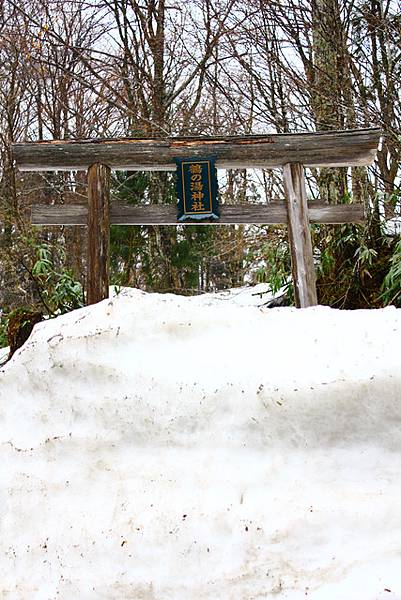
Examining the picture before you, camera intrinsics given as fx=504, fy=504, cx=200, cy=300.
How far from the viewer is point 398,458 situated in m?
2.10

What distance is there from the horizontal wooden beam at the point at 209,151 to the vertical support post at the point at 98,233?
162mm

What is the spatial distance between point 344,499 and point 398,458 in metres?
0.32

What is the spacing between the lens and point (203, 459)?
7.18ft


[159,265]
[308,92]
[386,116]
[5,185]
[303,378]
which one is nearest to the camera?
[303,378]

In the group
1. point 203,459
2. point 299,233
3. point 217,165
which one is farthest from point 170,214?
point 203,459

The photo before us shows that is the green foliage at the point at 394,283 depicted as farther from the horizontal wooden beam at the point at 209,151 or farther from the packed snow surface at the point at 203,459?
the packed snow surface at the point at 203,459

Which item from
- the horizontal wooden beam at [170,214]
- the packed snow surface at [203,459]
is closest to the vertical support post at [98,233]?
the horizontal wooden beam at [170,214]

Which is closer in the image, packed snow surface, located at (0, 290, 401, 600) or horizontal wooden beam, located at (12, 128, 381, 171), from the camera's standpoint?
packed snow surface, located at (0, 290, 401, 600)

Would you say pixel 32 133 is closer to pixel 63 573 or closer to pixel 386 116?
pixel 386 116

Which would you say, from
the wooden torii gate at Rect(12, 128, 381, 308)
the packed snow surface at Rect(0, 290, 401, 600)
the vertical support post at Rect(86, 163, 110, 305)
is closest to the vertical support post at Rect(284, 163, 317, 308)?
the wooden torii gate at Rect(12, 128, 381, 308)

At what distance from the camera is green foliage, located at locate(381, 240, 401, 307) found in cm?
570

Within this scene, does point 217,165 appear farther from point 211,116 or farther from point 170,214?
point 211,116

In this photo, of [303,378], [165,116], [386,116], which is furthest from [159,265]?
[303,378]

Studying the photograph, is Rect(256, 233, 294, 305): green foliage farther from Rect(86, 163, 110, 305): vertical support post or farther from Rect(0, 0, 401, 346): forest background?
Rect(86, 163, 110, 305): vertical support post
